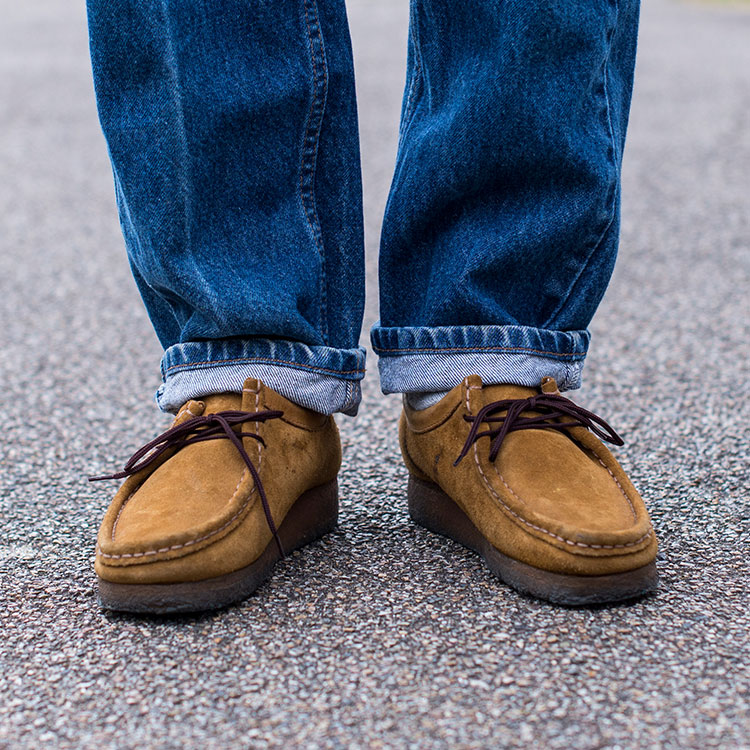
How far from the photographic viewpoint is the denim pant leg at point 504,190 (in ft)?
3.40

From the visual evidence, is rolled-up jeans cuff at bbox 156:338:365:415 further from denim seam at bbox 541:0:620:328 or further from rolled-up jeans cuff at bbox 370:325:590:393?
denim seam at bbox 541:0:620:328

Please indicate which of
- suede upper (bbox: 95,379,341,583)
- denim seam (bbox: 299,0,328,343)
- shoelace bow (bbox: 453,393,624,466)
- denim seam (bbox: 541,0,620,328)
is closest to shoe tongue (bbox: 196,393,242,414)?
suede upper (bbox: 95,379,341,583)

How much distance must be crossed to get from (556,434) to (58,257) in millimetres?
1898

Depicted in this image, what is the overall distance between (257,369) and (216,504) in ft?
0.56

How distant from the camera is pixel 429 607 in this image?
965 mm

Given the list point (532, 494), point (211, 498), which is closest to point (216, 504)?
point (211, 498)

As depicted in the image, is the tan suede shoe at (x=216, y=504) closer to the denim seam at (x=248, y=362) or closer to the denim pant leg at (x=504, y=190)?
the denim seam at (x=248, y=362)

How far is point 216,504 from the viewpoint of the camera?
0.97 m

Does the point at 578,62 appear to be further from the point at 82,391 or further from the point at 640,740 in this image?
the point at 82,391

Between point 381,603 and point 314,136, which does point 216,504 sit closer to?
point 381,603

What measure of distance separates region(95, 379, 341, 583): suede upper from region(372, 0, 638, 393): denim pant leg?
155 millimetres

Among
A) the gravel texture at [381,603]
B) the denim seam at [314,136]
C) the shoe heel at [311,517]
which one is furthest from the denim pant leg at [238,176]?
the gravel texture at [381,603]

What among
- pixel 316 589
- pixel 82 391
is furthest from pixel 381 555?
pixel 82 391

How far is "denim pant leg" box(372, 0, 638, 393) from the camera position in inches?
40.8
